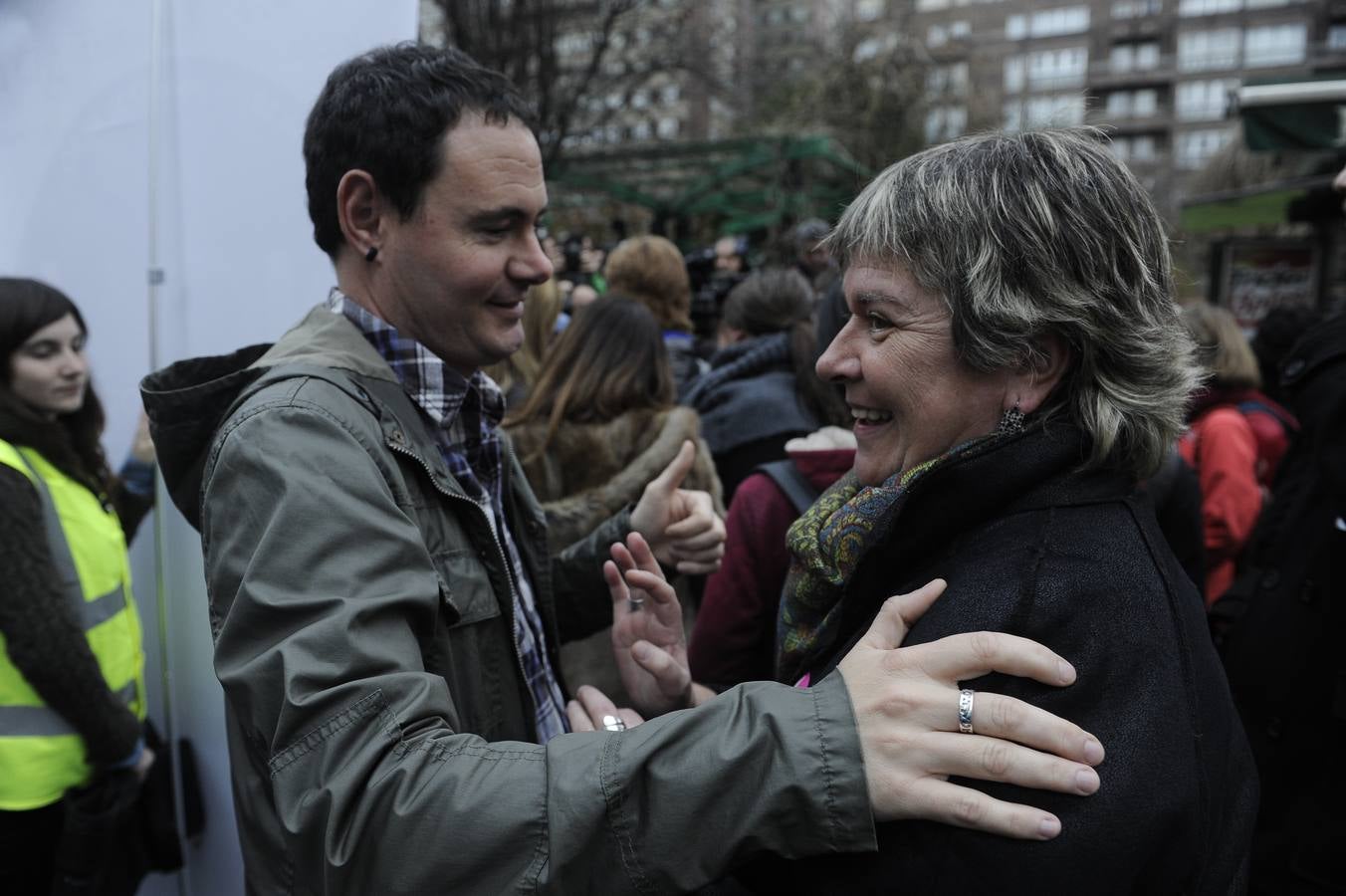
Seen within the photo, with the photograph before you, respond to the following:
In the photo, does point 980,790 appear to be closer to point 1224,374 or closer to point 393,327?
point 393,327

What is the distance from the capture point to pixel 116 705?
7.14ft

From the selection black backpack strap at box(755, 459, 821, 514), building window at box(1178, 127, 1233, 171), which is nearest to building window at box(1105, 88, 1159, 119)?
building window at box(1178, 127, 1233, 171)

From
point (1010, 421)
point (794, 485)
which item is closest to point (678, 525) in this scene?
point (794, 485)

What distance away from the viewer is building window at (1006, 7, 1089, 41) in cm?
7712

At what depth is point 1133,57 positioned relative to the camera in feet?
244

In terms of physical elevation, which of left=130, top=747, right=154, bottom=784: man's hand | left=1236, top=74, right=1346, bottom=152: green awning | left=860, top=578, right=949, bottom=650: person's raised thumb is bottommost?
left=130, top=747, right=154, bottom=784: man's hand

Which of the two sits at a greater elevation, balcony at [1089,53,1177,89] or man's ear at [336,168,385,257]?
balcony at [1089,53,1177,89]

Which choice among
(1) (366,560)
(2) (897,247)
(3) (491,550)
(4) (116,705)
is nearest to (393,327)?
(3) (491,550)

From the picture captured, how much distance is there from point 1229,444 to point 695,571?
2.95 m

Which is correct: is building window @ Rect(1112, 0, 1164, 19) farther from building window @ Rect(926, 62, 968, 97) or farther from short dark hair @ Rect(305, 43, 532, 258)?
short dark hair @ Rect(305, 43, 532, 258)

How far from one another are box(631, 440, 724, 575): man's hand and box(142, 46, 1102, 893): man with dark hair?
31 cm

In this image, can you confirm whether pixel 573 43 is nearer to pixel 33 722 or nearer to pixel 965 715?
pixel 33 722

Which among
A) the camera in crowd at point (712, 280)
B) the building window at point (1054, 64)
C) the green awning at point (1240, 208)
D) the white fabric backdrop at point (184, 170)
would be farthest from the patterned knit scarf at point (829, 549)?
the building window at point (1054, 64)

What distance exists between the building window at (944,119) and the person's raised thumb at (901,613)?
1678 cm
